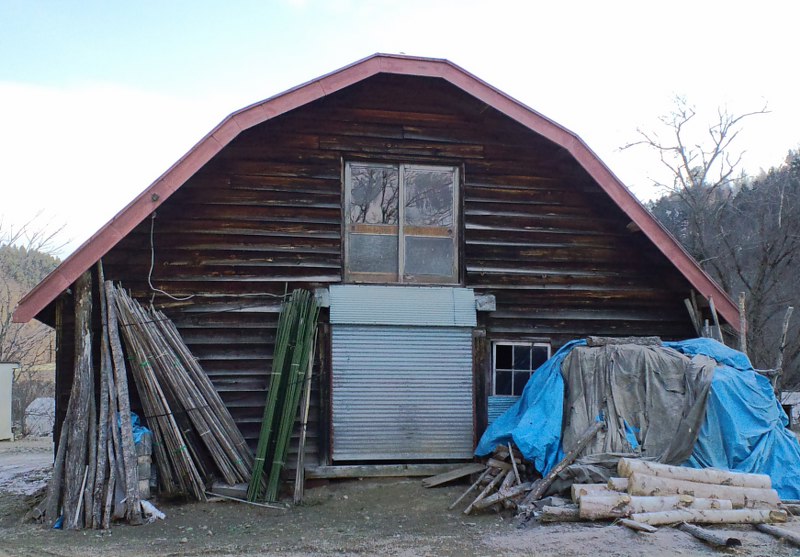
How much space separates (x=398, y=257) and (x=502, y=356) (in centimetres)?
202

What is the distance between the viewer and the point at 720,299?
1012 centimetres

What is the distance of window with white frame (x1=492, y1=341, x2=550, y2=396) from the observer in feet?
33.6

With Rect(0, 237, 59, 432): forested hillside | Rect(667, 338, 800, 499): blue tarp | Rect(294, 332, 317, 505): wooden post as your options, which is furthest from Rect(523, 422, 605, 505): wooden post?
Rect(0, 237, 59, 432): forested hillside

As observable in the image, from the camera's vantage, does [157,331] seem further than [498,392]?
No

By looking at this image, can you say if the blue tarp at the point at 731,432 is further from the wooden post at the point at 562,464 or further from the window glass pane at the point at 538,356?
the window glass pane at the point at 538,356

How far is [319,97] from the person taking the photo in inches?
364

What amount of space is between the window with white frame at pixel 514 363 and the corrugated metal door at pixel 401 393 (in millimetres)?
521

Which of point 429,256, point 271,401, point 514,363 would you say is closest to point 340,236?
point 429,256

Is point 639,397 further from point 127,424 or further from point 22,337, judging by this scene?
point 22,337

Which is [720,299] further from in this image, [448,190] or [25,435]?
[25,435]

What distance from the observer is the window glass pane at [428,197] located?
10180 millimetres

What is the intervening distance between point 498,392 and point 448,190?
288cm

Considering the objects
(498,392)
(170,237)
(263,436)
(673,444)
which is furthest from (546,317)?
(170,237)

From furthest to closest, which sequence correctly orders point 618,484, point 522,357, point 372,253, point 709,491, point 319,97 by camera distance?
point 522,357 < point 372,253 < point 319,97 < point 709,491 < point 618,484
